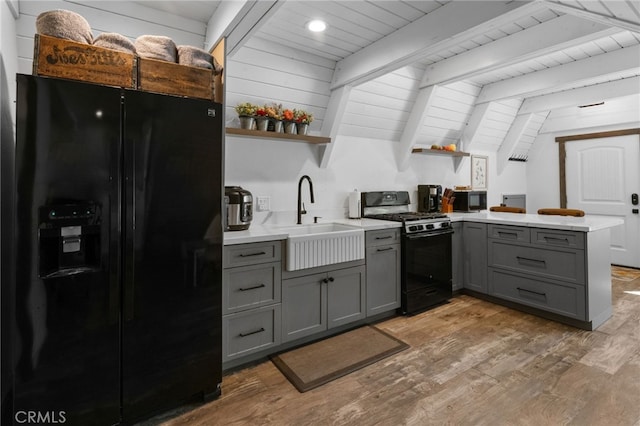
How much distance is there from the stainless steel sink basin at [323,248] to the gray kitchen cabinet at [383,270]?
0.18 meters

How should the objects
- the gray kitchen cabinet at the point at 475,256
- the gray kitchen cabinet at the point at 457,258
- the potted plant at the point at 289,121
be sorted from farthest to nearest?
the gray kitchen cabinet at the point at 457,258 < the gray kitchen cabinet at the point at 475,256 < the potted plant at the point at 289,121

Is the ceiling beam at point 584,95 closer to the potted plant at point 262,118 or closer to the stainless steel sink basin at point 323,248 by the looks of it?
the stainless steel sink basin at point 323,248

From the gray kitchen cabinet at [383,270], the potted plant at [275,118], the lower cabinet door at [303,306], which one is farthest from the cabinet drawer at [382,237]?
the potted plant at [275,118]

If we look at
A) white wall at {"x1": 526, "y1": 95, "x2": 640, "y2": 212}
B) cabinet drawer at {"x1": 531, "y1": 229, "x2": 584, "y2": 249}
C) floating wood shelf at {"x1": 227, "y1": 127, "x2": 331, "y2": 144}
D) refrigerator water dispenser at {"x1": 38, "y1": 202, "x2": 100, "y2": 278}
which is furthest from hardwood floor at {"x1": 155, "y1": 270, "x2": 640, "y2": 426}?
white wall at {"x1": 526, "y1": 95, "x2": 640, "y2": 212}

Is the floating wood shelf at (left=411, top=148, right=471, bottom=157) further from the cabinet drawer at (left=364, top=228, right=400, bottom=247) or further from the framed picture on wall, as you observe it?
the cabinet drawer at (left=364, top=228, right=400, bottom=247)

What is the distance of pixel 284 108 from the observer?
308 centimetres

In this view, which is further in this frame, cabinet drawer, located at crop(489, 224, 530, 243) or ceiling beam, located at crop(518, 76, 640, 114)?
ceiling beam, located at crop(518, 76, 640, 114)

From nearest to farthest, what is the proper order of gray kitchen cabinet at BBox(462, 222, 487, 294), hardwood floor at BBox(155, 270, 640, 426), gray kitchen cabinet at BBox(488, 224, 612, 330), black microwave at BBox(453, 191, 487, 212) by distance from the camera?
hardwood floor at BBox(155, 270, 640, 426), gray kitchen cabinet at BBox(488, 224, 612, 330), gray kitchen cabinet at BBox(462, 222, 487, 294), black microwave at BBox(453, 191, 487, 212)

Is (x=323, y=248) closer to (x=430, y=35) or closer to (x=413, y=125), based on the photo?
(x=430, y=35)

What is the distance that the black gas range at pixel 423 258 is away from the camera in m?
3.11

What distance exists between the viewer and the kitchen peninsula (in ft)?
7.64

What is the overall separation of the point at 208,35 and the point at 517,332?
11.4ft

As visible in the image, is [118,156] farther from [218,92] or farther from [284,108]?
[284,108]

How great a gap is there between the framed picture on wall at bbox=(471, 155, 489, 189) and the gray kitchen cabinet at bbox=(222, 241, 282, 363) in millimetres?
3771
